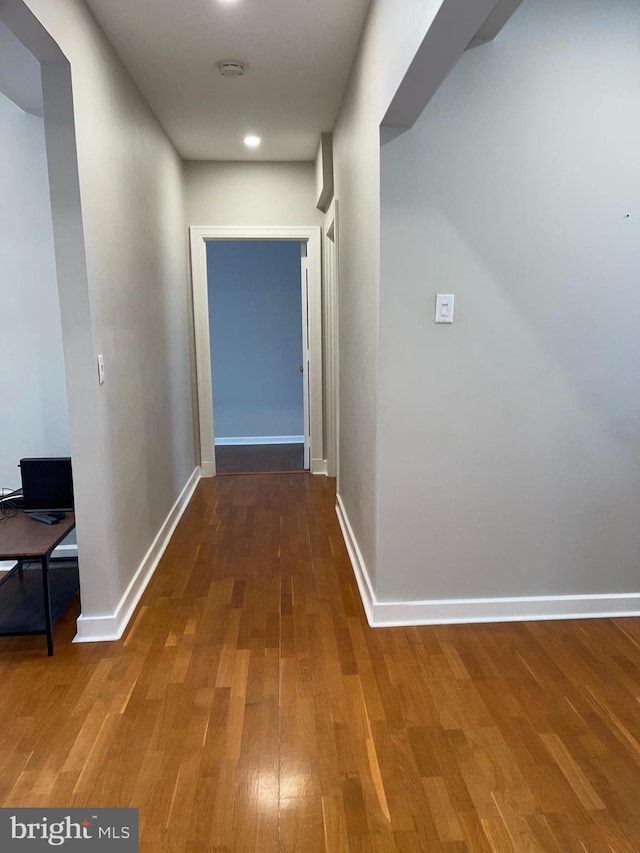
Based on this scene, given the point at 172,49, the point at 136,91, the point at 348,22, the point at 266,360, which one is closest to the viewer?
the point at 348,22

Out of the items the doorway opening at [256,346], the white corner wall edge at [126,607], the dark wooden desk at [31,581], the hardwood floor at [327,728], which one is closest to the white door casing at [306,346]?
the doorway opening at [256,346]

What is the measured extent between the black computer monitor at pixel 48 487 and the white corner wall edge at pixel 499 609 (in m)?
1.49

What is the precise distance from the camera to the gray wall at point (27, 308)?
2.82m

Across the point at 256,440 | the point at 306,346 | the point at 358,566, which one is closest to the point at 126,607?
the point at 358,566

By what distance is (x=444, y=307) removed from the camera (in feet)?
7.34

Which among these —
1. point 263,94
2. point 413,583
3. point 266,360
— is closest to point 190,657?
point 413,583

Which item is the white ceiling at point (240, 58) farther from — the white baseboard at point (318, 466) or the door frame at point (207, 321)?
the white baseboard at point (318, 466)

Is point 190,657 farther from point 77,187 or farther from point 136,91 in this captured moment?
point 136,91

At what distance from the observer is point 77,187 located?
2.06 metres

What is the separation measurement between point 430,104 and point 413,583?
1.90 m

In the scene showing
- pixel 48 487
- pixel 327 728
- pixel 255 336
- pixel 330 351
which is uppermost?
pixel 255 336

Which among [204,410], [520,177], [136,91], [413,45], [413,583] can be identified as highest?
[136,91]

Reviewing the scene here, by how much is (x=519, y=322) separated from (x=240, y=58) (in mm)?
1847

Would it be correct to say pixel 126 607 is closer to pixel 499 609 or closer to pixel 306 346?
pixel 499 609
